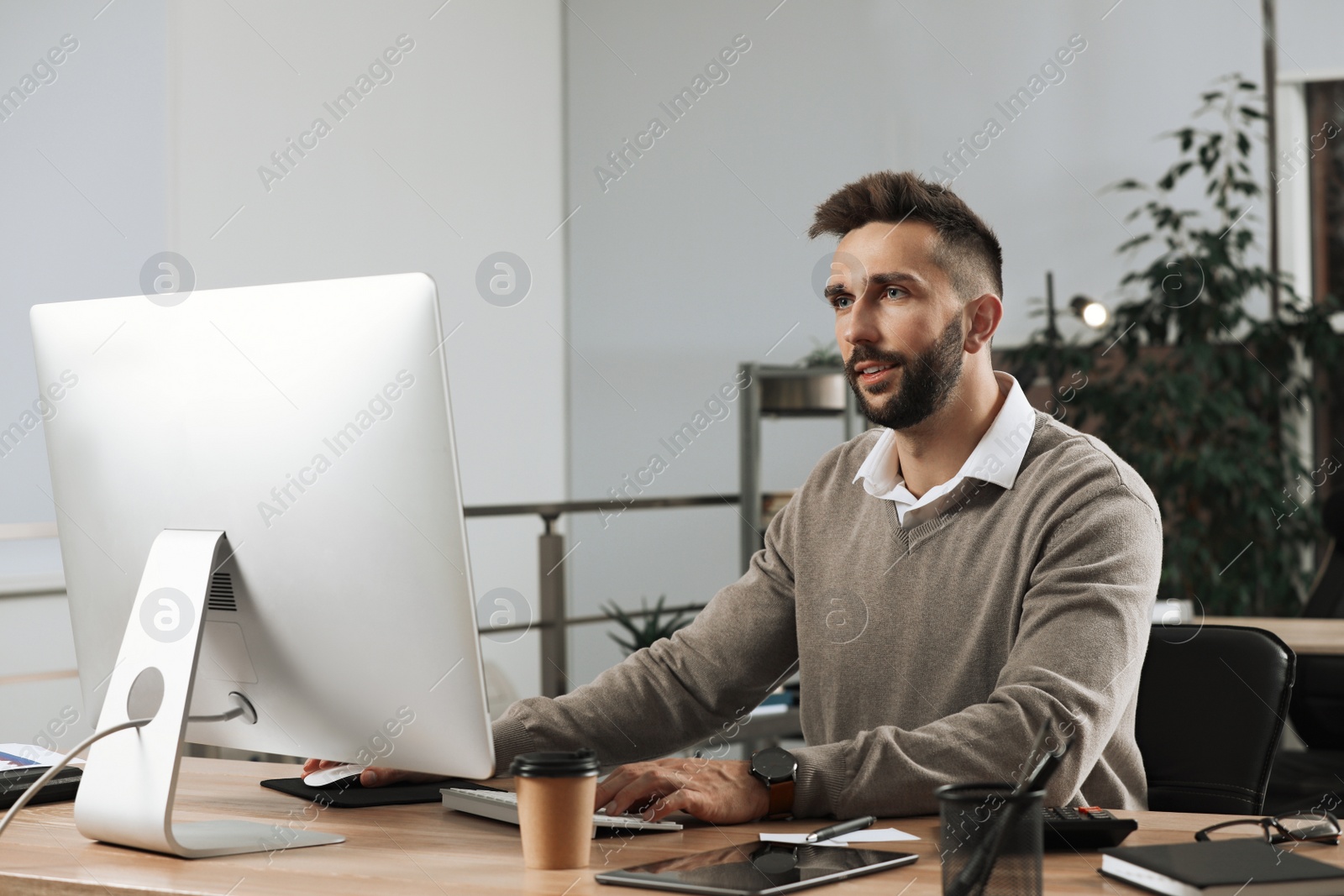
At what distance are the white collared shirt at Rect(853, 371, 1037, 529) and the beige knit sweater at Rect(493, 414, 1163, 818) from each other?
1 centimetres

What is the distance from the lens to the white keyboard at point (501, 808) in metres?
1.11

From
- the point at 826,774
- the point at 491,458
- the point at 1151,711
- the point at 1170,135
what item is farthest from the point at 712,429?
the point at 826,774

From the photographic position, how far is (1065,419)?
13.5 feet

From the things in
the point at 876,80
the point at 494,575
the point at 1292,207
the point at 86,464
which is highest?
the point at 876,80

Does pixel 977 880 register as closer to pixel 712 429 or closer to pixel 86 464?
pixel 86 464

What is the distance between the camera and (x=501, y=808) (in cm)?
115

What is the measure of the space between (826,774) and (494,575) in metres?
3.61

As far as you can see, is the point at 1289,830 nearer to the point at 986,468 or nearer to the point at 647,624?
the point at 986,468

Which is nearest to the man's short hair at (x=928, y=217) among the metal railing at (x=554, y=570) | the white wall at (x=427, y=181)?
the metal railing at (x=554, y=570)

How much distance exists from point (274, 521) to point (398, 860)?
0.29 meters

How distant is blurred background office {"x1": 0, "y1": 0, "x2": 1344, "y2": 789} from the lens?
340 cm

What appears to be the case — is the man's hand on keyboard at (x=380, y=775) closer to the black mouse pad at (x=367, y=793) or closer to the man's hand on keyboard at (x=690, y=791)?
the black mouse pad at (x=367, y=793)

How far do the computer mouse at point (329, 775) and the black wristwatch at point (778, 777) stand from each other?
433mm

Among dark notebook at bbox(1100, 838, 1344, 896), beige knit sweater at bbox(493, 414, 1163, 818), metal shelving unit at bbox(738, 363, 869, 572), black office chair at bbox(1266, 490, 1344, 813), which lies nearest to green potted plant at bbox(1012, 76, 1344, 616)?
black office chair at bbox(1266, 490, 1344, 813)
